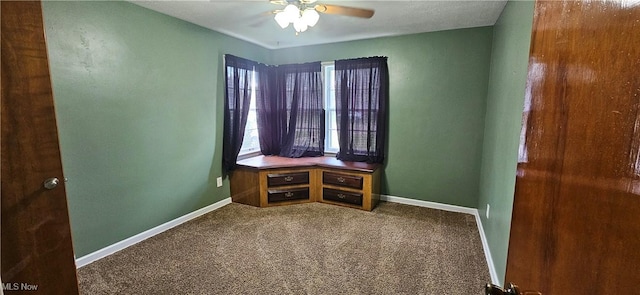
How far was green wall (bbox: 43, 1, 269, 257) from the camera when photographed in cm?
213

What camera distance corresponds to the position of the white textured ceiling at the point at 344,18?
2469mm

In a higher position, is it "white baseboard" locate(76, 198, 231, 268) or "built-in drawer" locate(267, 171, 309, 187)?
"built-in drawer" locate(267, 171, 309, 187)

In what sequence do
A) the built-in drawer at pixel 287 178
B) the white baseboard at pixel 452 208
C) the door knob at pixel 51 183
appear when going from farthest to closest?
1. the built-in drawer at pixel 287 178
2. the white baseboard at pixel 452 208
3. the door knob at pixel 51 183

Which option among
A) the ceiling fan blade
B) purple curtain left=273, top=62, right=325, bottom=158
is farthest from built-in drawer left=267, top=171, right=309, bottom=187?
the ceiling fan blade

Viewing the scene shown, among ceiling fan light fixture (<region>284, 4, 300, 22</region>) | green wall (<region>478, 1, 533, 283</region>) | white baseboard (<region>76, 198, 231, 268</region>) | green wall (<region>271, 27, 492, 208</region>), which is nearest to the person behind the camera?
green wall (<region>478, 1, 533, 283</region>)

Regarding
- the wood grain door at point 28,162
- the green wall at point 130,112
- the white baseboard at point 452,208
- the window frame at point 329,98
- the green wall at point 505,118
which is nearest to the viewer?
the wood grain door at point 28,162

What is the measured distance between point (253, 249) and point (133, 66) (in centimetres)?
195

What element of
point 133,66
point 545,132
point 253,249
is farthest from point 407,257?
point 133,66

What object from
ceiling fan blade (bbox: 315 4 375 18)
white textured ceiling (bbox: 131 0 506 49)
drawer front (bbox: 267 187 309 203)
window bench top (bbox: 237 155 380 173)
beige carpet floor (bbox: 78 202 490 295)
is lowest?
beige carpet floor (bbox: 78 202 490 295)

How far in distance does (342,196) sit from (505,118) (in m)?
2.03

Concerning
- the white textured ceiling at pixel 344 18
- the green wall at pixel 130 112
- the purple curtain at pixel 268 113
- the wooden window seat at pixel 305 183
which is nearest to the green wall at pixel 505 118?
the white textured ceiling at pixel 344 18

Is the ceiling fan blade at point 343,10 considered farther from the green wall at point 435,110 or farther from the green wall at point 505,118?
the green wall at point 435,110

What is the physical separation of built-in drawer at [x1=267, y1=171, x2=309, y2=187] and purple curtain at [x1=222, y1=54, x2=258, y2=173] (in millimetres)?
529

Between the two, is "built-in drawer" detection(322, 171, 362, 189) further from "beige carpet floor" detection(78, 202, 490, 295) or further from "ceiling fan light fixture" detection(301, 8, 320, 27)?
"ceiling fan light fixture" detection(301, 8, 320, 27)
